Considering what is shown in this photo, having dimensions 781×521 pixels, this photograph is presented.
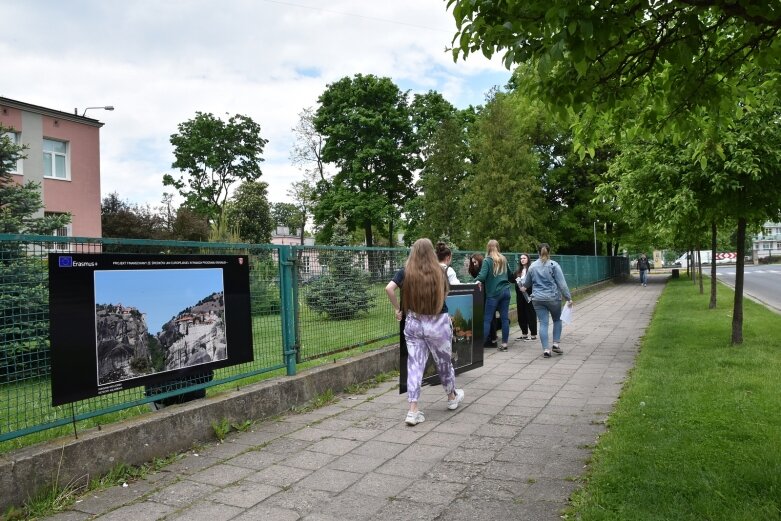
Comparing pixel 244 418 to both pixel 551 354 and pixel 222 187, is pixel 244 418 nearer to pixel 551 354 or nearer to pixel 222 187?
pixel 551 354

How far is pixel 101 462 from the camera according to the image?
161 inches

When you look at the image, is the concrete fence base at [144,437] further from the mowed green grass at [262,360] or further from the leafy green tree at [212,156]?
the leafy green tree at [212,156]

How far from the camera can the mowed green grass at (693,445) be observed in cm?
348

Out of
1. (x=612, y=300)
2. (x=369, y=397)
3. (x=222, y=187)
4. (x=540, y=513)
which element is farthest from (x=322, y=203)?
(x=540, y=513)

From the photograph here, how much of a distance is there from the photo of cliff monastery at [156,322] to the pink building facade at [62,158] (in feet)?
69.0

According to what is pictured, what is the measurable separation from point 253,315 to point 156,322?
4.00 feet

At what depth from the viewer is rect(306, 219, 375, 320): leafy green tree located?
6949mm

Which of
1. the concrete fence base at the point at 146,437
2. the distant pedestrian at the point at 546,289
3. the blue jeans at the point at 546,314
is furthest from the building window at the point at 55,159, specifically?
the concrete fence base at the point at 146,437

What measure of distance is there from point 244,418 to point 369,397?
1.75 meters

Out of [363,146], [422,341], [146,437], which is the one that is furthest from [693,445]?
[363,146]

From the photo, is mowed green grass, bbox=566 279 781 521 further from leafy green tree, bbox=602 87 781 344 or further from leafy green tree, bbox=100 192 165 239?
leafy green tree, bbox=100 192 165 239

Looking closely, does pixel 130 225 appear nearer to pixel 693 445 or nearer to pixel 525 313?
pixel 525 313

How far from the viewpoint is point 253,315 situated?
5.82 m

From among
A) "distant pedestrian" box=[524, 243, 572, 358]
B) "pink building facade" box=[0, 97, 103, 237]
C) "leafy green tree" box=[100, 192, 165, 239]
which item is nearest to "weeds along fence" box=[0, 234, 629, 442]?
"distant pedestrian" box=[524, 243, 572, 358]
